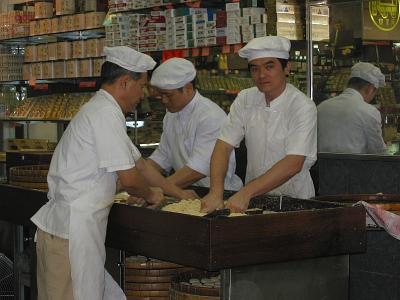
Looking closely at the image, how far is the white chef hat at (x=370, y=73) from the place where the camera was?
16.9 ft

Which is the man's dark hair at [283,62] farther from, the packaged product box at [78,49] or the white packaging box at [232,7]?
the packaged product box at [78,49]

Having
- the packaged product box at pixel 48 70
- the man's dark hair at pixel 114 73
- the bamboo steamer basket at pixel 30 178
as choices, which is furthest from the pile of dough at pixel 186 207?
the packaged product box at pixel 48 70

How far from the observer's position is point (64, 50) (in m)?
9.72

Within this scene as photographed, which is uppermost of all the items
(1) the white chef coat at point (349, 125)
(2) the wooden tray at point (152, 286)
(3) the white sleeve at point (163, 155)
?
(1) the white chef coat at point (349, 125)

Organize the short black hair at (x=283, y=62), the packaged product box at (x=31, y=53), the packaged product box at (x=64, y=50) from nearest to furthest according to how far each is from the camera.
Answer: the short black hair at (x=283, y=62), the packaged product box at (x=64, y=50), the packaged product box at (x=31, y=53)

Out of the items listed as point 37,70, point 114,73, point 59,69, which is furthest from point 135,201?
point 37,70

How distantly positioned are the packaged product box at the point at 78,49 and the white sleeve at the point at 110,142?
5.82 metres

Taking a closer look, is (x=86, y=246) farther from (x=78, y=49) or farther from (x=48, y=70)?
(x=48, y=70)

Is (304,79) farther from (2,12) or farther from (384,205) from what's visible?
(2,12)

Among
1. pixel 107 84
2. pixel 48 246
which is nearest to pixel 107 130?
pixel 107 84

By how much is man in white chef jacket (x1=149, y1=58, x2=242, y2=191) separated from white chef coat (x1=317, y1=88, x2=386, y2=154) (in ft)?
2.98

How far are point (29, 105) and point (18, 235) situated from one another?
5580 millimetres

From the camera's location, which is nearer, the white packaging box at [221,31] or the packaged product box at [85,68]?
the white packaging box at [221,31]

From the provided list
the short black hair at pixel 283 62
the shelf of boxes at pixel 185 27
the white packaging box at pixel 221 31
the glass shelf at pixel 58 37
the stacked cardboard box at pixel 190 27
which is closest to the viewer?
the short black hair at pixel 283 62
